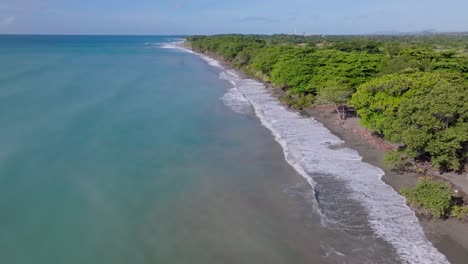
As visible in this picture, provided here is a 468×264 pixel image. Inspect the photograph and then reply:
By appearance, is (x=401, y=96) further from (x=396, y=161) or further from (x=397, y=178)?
(x=397, y=178)

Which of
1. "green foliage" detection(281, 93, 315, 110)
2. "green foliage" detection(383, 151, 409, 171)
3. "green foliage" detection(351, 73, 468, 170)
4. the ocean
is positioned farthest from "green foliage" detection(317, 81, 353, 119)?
"green foliage" detection(383, 151, 409, 171)

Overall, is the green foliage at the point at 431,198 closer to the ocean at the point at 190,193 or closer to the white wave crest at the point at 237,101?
the ocean at the point at 190,193

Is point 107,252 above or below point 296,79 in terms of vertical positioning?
below

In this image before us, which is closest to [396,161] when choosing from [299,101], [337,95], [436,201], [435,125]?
[435,125]

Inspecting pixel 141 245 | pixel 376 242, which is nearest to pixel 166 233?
pixel 141 245

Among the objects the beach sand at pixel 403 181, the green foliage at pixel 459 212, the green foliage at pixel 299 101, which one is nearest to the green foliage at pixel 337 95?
the beach sand at pixel 403 181

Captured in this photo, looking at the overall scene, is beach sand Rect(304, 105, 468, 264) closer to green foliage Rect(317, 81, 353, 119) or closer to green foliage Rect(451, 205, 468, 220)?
green foliage Rect(451, 205, 468, 220)

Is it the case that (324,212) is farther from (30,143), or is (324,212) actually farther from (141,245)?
(30,143)
